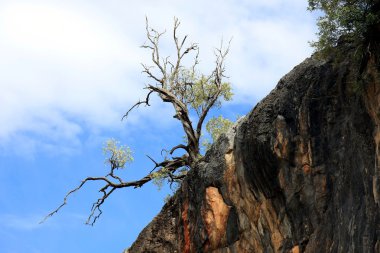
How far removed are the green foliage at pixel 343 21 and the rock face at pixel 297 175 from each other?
1.04 meters

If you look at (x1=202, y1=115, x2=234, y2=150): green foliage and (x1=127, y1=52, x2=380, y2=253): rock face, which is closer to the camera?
(x1=127, y1=52, x2=380, y2=253): rock face

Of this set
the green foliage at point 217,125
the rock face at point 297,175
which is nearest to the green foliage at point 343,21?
the rock face at point 297,175

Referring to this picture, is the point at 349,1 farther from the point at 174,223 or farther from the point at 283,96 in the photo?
the point at 174,223

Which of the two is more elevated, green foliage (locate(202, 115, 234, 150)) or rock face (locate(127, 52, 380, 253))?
green foliage (locate(202, 115, 234, 150))

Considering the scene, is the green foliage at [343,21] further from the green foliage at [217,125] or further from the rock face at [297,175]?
the green foliage at [217,125]

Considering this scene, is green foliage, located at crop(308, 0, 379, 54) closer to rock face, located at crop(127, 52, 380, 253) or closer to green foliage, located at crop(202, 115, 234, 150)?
rock face, located at crop(127, 52, 380, 253)

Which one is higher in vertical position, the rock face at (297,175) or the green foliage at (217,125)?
the green foliage at (217,125)

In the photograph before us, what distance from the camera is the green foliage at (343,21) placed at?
57.5 feet

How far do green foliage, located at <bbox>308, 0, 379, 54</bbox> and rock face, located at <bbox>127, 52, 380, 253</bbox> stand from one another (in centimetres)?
104

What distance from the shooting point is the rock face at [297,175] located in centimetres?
1752

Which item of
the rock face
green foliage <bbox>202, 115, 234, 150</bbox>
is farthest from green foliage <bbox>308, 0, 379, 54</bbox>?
green foliage <bbox>202, 115, 234, 150</bbox>

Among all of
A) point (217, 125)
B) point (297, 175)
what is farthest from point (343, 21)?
point (217, 125)

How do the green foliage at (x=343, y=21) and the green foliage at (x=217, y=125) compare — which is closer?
the green foliage at (x=343, y=21)

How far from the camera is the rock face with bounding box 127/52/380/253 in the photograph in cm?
1752
